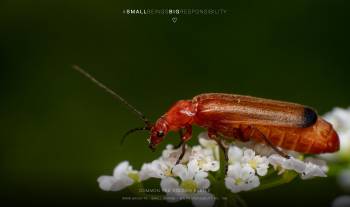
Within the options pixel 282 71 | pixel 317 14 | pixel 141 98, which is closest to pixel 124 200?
pixel 141 98

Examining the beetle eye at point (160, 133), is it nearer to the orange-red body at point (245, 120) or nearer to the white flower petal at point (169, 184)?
the orange-red body at point (245, 120)

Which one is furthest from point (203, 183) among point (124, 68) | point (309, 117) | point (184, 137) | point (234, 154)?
point (124, 68)

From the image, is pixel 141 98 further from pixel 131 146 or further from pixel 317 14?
pixel 317 14

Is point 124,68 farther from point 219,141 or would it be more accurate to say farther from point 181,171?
point 181,171

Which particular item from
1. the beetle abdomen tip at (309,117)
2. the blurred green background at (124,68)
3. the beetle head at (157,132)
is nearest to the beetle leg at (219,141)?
the beetle head at (157,132)

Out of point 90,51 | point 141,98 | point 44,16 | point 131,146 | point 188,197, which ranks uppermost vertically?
point 44,16

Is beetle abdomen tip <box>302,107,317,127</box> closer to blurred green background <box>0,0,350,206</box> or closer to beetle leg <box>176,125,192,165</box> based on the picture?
beetle leg <box>176,125,192,165</box>

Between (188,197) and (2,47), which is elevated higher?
(2,47)
